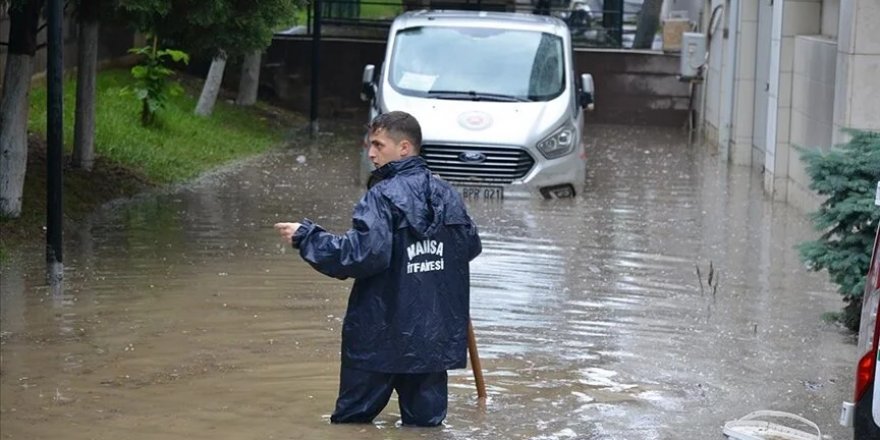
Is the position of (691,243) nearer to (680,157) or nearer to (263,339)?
(263,339)

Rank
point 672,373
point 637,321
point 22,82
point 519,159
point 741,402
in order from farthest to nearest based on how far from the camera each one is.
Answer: point 519,159 < point 22,82 < point 637,321 < point 672,373 < point 741,402

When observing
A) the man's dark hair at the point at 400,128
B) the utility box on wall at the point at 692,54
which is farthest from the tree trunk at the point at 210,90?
the man's dark hair at the point at 400,128

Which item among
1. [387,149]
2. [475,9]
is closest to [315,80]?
[475,9]

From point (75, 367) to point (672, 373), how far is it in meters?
3.15

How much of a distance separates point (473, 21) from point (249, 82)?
735cm

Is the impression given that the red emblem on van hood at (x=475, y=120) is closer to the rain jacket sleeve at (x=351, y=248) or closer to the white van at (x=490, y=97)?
the white van at (x=490, y=97)

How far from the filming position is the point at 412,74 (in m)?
16.5

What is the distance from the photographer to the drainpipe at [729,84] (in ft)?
68.1

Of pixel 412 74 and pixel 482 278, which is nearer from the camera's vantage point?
pixel 482 278

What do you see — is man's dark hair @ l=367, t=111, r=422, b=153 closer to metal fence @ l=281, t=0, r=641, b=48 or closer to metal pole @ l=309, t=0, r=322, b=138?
metal pole @ l=309, t=0, r=322, b=138

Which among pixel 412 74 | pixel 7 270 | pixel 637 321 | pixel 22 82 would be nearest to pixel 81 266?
pixel 7 270

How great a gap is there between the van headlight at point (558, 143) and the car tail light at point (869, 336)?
10.1m

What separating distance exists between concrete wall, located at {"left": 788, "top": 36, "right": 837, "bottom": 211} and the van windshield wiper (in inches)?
109

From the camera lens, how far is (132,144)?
17.2m
